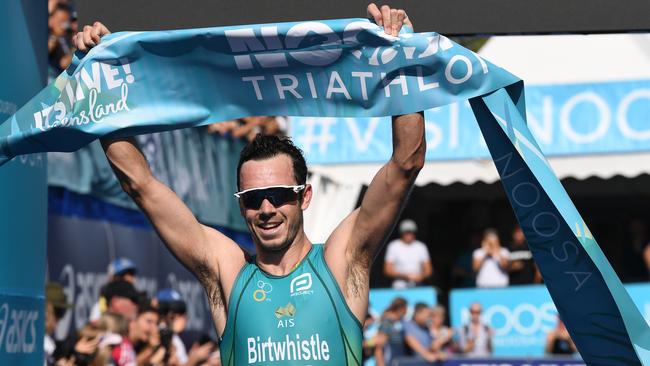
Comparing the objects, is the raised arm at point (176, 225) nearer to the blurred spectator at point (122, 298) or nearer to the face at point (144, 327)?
the face at point (144, 327)

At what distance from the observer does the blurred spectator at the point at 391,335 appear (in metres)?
13.5

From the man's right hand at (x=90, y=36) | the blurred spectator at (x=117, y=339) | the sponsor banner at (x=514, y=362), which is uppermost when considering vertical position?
the man's right hand at (x=90, y=36)

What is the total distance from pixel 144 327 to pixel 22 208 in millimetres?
2867

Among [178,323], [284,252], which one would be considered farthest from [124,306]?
[284,252]

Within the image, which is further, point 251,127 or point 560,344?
point 251,127

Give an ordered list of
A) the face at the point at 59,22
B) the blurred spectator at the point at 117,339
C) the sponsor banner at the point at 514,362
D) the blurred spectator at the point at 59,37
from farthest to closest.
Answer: the face at the point at 59,22 → the blurred spectator at the point at 59,37 → the sponsor banner at the point at 514,362 → the blurred spectator at the point at 117,339

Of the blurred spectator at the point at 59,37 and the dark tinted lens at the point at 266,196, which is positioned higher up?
the blurred spectator at the point at 59,37

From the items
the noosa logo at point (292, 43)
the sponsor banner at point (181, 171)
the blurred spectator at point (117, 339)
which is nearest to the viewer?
the noosa logo at point (292, 43)

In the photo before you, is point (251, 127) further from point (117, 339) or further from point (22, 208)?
point (22, 208)

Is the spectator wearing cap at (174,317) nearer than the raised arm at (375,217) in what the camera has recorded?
No

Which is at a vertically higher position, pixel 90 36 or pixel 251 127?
pixel 251 127

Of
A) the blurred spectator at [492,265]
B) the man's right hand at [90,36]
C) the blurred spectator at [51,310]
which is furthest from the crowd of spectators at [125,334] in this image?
the blurred spectator at [492,265]

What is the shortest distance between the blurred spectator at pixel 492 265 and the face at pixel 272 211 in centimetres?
1090

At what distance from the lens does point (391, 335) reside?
13656mm
